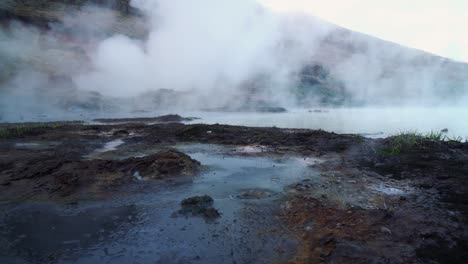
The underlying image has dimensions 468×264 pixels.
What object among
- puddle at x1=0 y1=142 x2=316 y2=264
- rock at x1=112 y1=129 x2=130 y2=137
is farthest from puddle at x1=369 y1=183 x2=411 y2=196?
rock at x1=112 y1=129 x2=130 y2=137

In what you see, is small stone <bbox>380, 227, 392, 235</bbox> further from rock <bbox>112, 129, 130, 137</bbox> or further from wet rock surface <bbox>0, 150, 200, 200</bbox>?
rock <bbox>112, 129, 130, 137</bbox>

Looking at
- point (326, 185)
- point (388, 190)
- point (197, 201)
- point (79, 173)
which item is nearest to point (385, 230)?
point (388, 190)

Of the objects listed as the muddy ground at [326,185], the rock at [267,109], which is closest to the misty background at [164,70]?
the rock at [267,109]

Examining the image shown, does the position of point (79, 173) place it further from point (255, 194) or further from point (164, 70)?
point (164, 70)

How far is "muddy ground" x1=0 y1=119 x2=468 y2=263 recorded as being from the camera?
12.0 ft

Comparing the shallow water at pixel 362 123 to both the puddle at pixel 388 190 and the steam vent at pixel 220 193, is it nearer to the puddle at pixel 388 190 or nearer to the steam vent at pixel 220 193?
the steam vent at pixel 220 193

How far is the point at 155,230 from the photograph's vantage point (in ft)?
13.9

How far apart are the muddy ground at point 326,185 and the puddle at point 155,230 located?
11cm

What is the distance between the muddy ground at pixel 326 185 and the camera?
3650 mm

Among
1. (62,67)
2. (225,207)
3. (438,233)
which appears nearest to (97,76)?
(62,67)

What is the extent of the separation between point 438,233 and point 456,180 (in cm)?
260

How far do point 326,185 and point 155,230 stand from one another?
3.21 meters

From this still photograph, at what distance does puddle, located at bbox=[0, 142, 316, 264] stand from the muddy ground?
110 millimetres

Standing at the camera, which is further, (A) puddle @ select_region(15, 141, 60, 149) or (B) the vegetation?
(A) puddle @ select_region(15, 141, 60, 149)
